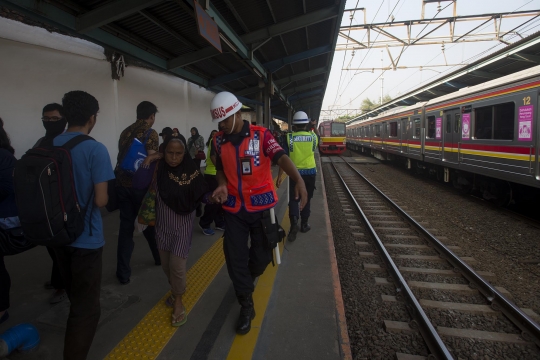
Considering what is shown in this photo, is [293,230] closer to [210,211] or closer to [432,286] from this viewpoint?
[210,211]

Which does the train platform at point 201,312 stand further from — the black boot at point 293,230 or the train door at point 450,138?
the train door at point 450,138

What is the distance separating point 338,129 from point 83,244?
2367 cm

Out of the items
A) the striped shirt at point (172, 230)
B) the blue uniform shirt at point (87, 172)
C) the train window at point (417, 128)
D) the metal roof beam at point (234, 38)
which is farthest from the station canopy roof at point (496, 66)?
the blue uniform shirt at point (87, 172)

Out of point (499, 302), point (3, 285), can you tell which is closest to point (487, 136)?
point (499, 302)

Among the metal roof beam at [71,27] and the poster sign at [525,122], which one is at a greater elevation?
the metal roof beam at [71,27]

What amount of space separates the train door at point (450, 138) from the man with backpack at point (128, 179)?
9.08m

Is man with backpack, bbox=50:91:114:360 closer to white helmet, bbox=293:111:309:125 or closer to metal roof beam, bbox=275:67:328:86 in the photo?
white helmet, bbox=293:111:309:125

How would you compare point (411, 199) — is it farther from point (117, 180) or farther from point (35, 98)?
point (35, 98)

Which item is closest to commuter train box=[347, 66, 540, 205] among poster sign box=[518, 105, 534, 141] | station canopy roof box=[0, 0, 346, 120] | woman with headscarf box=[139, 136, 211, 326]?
poster sign box=[518, 105, 534, 141]

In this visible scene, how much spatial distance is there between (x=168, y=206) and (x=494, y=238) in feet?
18.5

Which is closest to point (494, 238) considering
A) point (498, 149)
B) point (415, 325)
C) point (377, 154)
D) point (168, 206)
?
point (498, 149)

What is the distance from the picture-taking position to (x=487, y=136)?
8305mm

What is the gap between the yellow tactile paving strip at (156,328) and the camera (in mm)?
2602

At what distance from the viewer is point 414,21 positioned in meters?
11.9
